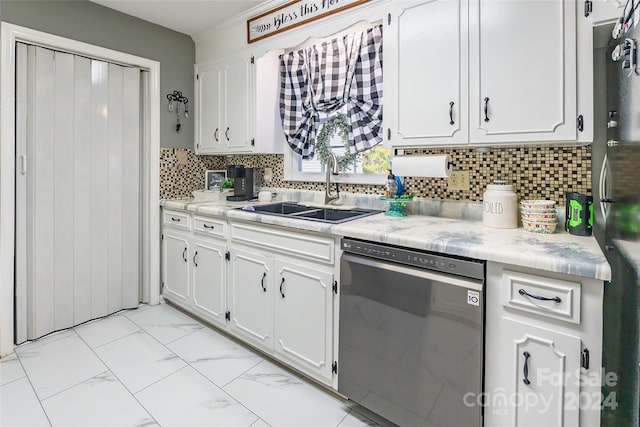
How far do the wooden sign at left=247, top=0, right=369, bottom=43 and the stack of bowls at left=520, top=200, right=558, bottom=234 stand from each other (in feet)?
5.07

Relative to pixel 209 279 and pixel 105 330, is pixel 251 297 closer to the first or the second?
pixel 209 279

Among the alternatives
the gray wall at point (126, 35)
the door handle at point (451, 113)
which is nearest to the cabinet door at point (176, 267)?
the gray wall at point (126, 35)

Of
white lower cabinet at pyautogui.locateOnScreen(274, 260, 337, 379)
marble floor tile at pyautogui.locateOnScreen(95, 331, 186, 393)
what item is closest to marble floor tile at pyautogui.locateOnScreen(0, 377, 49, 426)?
marble floor tile at pyautogui.locateOnScreen(95, 331, 186, 393)

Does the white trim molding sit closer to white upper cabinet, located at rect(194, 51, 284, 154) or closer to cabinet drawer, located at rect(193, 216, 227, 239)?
white upper cabinet, located at rect(194, 51, 284, 154)

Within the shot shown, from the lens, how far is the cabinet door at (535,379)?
119 centimetres

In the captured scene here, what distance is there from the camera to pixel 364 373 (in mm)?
Answer: 1689

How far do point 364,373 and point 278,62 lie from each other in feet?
7.96

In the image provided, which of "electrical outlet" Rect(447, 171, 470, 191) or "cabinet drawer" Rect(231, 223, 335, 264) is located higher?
"electrical outlet" Rect(447, 171, 470, 191)

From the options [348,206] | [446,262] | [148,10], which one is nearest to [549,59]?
[446,262]

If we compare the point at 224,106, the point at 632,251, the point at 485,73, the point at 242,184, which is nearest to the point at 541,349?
the point at 632,251

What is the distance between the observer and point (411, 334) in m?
1.51

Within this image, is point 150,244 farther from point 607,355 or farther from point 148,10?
point 607,355

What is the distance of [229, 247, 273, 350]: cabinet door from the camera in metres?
2.17

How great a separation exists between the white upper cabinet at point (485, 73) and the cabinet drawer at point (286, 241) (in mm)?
716
